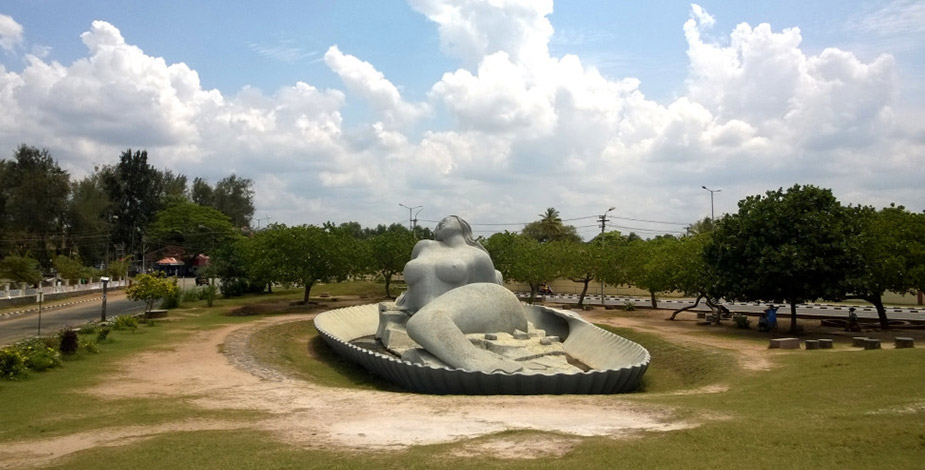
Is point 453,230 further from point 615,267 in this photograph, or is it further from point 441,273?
point 615,267

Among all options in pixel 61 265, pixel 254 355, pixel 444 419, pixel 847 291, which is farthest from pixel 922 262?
pixel 61 265

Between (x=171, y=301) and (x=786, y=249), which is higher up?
(x=786, y=249)

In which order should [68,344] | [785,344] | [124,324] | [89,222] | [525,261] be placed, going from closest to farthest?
[68,344]
[785,344]
[124,324]
[525,261]
[89,222]

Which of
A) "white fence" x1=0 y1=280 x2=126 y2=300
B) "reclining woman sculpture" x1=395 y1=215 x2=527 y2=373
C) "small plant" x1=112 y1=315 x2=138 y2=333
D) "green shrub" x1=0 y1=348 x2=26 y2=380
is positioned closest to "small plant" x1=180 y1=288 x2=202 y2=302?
"white fence" x1=0 y1=280 x2=126 y2=300

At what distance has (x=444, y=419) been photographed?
9.01m

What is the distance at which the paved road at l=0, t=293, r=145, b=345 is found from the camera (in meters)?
21.3

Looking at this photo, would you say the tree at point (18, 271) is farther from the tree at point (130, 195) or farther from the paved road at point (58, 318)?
the tree at point (130, 195)

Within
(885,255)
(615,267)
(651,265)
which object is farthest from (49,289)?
(885,255)

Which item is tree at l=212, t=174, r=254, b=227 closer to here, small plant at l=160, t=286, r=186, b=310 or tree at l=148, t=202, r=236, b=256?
tree at l=148, t=202, r=236, b=256

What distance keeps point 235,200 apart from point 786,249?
7022 cm

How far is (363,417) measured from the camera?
9.28m

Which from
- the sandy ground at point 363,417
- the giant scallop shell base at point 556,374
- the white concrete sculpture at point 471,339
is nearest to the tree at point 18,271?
the white concrete sculpture at point 471,339

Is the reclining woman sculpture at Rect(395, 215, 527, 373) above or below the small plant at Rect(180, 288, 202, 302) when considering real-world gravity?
above

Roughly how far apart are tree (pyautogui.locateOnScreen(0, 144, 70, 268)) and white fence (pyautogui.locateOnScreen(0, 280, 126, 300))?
753cm
